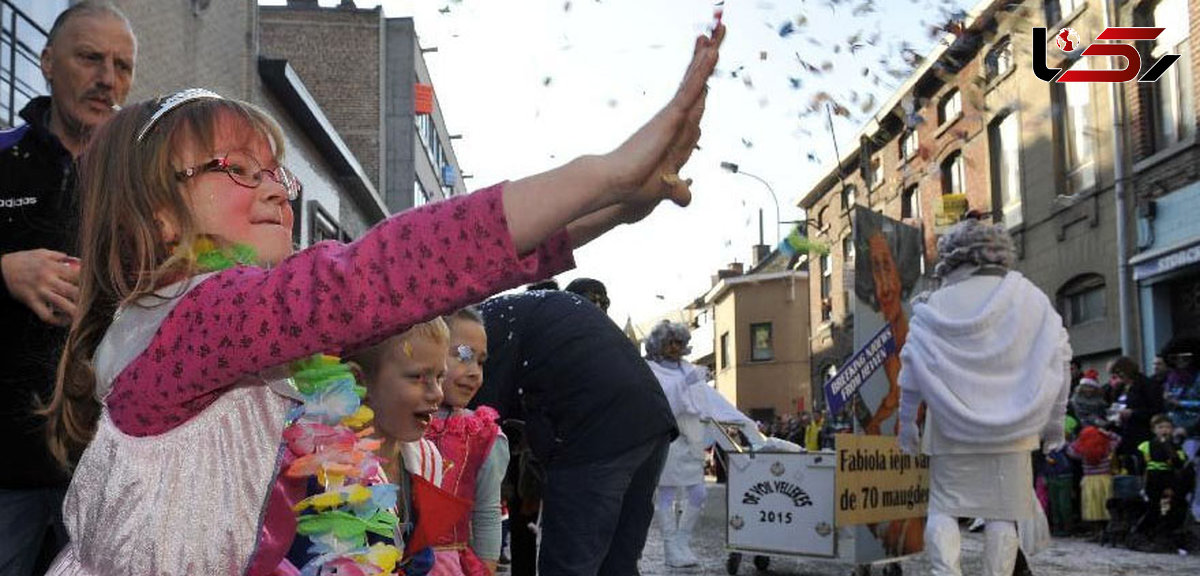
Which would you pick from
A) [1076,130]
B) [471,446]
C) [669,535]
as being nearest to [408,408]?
[471,446]

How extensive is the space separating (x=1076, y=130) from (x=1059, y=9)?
239cm

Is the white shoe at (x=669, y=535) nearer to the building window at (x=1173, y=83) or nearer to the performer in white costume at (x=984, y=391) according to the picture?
the performer in white costume at (x=984, y=391)

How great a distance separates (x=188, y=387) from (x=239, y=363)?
9 cm

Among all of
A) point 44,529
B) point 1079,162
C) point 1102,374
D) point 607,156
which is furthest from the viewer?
point 1079,162

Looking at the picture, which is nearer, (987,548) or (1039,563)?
(987,548)

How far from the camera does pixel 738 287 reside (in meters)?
54.1

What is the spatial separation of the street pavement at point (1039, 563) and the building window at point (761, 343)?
42.4 meters

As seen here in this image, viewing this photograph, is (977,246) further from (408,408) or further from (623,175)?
(623,175)

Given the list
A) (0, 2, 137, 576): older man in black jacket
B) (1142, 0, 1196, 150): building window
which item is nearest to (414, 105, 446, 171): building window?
(1142, 0, 1196, 150): building window

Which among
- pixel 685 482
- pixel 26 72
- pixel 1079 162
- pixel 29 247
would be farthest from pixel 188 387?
pixel 1079 162

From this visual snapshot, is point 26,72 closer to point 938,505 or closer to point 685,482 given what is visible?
point 685,482

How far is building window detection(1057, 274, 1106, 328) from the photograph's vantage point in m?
19.0

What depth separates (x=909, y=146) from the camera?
2892 cm

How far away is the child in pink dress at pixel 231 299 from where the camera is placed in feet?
4.81
